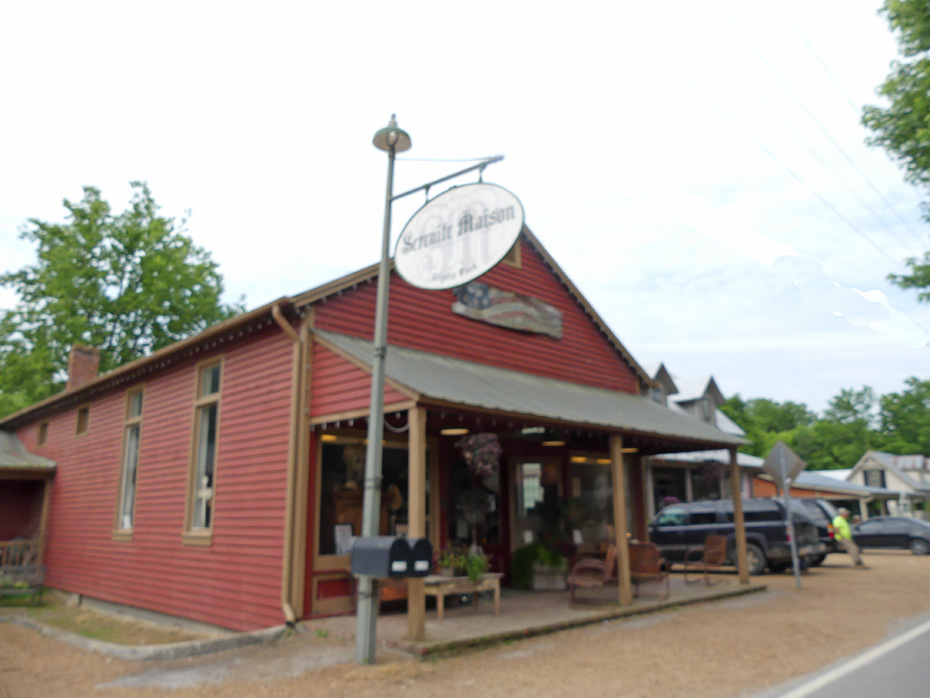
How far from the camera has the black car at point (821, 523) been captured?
17.4 m

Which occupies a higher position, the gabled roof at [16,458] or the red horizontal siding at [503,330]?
the red horizontal siding at [503,330]

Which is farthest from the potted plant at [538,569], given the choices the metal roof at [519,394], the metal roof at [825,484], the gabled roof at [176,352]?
the metal roof at [825,484]

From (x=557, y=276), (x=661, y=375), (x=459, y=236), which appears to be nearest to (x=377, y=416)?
(x=459, y=236)

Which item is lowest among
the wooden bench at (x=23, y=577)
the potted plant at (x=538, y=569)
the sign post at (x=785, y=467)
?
the wooden bench at (x=23, y=577)

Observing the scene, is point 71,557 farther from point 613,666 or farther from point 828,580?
point 828,580

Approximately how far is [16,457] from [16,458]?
222 millimetres

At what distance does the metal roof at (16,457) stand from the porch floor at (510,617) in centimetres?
1242

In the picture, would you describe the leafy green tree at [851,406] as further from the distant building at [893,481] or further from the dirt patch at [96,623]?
the dirt patch at [96,623]

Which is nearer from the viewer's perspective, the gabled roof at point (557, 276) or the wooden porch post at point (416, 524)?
the wooden porch post at point (416, 524)

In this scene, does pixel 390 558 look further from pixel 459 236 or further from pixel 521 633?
pixel 459 236

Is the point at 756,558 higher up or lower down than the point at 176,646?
higher up

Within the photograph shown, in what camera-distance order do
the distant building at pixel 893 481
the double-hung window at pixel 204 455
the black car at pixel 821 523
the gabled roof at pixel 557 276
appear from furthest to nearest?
1. the distant building at pixel 893 481
2. the black car at pixel 821 523
3. the double-hung window at pixel 204 455
4. the gabled roof at pixel 557 276

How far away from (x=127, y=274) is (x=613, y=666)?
31.6 metres

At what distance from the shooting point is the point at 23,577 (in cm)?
1600
